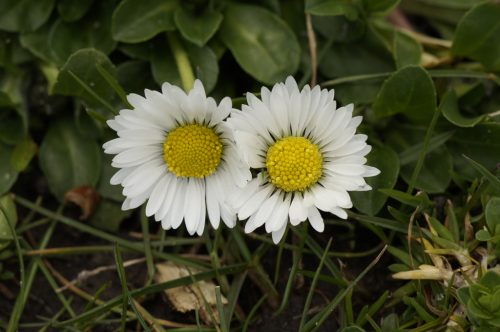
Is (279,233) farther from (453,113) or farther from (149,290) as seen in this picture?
(453,113)

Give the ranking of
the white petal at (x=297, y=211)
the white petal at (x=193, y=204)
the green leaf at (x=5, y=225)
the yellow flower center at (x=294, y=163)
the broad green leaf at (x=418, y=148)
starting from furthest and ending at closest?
1. the broad green leaf at (x=418, y=148)
2. the green leaf at (x=5, y=225)
3. the white petal at (x=193, y=204)
4. the yellow flower center at (x=294, y=163)
5. the white petal at (x=297, y=211)

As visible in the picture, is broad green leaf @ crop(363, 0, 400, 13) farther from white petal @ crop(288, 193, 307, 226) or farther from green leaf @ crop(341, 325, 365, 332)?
green leaf @ crop(341, 325, 365, 332)

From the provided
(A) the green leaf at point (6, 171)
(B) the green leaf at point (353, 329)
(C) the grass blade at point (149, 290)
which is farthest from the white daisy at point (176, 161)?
(A) the green leaf at point (6, 171)

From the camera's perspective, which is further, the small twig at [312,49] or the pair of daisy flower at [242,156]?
the small twig at [312,49]

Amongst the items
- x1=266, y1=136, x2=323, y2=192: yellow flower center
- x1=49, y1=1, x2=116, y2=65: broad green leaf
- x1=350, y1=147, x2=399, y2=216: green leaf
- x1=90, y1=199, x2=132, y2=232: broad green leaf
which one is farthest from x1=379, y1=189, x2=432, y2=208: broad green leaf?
x1=49, y1=1, x2=116, y2=65: broad green leaf

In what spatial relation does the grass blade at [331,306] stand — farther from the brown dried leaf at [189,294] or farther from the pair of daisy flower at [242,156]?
the brown dried leaf at [189,294]

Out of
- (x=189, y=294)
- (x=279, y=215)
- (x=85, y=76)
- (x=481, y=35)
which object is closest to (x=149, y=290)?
(x=189, y=294)
